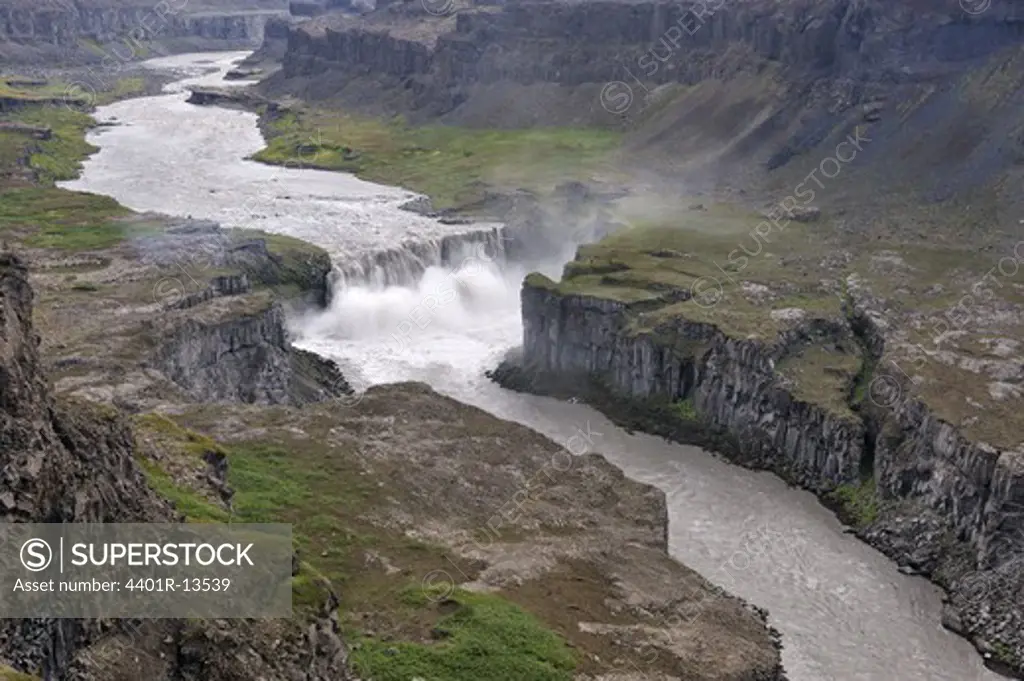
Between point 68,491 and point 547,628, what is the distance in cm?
2013

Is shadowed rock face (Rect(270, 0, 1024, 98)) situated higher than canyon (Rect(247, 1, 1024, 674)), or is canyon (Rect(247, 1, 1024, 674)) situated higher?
shadowed rock face (Rect(270, 0, 1024, 98))

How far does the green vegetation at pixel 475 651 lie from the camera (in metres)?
38.6

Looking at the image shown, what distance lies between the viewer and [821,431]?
67000 mm

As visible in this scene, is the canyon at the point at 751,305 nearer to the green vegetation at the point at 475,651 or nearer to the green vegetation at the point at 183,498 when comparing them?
the green vegetation at the point at 183,498

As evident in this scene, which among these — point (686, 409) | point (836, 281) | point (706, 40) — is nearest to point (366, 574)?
point (686, 409)

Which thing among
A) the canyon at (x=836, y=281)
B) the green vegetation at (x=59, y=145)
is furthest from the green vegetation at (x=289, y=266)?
the green vegetation at (x=59, y=145)

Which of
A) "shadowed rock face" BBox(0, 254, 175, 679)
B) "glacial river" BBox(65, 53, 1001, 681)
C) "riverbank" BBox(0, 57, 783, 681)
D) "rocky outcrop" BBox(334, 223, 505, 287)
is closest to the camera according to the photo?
"shadowed rock face" BBox(0, 254, 175, 679)

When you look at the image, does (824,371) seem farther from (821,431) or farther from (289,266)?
(289,266)

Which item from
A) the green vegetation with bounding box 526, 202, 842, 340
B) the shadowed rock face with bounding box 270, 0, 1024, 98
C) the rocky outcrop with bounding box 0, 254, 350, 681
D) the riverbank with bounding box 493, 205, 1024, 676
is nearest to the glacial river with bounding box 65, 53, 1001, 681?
the riverbank with bounding box 493, 205, 1024, 676

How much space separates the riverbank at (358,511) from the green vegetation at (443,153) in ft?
205

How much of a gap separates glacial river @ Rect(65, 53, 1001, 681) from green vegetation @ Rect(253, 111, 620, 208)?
5989 mm

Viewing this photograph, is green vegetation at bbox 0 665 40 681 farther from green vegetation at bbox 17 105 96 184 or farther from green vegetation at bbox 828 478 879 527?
green vegetation at bbox 17 105 96 184

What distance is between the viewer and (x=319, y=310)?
97750mm

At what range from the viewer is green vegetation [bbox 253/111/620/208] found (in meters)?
142
